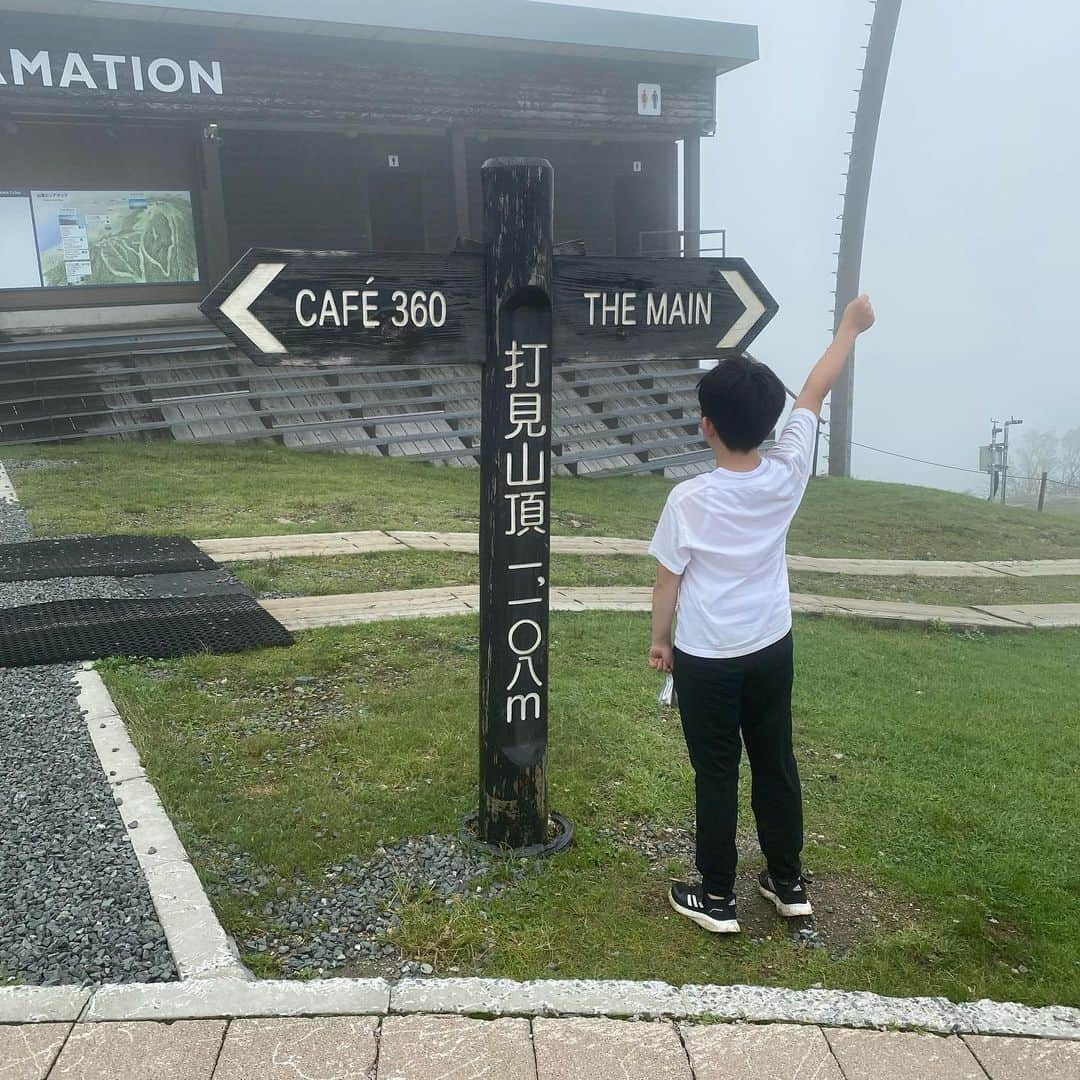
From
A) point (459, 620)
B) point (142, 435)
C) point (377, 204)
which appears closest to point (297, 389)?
point (142, 435)

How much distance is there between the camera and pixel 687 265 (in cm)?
361

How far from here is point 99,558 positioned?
7.22 meters

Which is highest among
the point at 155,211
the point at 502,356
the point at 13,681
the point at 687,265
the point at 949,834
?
the point at 155,211

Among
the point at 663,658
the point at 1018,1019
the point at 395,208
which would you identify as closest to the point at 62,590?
the point at 663,658

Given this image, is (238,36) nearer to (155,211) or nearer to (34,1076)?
(155,211)

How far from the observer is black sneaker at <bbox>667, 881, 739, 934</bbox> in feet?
10.1

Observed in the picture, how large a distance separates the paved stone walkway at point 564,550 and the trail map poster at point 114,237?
29.2 feet

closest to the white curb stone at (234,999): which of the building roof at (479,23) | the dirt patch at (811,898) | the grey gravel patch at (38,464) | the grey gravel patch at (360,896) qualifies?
the grey gravel patch at (360,896)

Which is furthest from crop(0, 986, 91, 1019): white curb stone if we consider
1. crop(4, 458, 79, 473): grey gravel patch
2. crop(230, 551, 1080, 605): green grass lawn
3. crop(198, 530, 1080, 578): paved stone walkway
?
crop(4, 458, 79, 473): grey gravel patch

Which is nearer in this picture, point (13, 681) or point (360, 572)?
point (13, 681)

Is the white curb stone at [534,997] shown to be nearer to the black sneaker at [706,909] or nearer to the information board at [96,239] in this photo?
the black sneaker at [706,909]

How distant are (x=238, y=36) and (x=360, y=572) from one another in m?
10.2

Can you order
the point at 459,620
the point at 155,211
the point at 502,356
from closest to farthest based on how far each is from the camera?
the point at 502,356 → the point at 459,620 → the point at 155,211

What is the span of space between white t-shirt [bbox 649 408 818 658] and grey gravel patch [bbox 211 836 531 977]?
1.12 m
